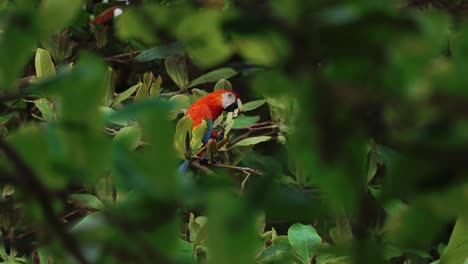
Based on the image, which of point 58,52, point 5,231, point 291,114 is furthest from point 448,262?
point 58,52

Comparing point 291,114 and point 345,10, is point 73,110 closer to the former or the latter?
point 345,10

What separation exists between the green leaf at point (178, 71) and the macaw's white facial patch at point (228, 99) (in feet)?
0.62

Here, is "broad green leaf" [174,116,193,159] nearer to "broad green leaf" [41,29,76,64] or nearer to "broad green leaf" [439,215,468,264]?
"broad green leaf" [41,29,76,64]

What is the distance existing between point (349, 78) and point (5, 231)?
65.0 inches

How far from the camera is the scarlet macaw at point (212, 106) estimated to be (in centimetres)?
216

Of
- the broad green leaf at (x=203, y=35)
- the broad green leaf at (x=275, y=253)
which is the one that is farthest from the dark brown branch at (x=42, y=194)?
the broad green leaf at (x=275, y=253)

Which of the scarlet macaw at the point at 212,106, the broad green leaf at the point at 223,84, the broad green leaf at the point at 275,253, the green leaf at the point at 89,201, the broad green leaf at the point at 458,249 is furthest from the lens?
the scarlet macaw at the point at 212,106

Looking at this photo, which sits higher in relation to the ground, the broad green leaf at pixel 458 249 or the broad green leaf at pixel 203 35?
the broad green leaf at pixel 203 35

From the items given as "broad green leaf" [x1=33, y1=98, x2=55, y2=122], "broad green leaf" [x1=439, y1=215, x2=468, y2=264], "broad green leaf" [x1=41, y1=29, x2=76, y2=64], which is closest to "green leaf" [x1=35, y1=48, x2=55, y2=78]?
"broad green leaf" [x1=33, y1=98, x2=55, y2=122]

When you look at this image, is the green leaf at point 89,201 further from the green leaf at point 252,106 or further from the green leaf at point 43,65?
the green leaf at point 252,106

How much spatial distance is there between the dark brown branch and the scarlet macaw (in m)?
1.74

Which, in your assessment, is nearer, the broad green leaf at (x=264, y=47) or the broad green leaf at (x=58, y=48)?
the broad green leaf at (x=264, y=47)

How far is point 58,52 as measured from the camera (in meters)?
2.04

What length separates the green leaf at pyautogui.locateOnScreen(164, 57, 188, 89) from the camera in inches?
79.1
